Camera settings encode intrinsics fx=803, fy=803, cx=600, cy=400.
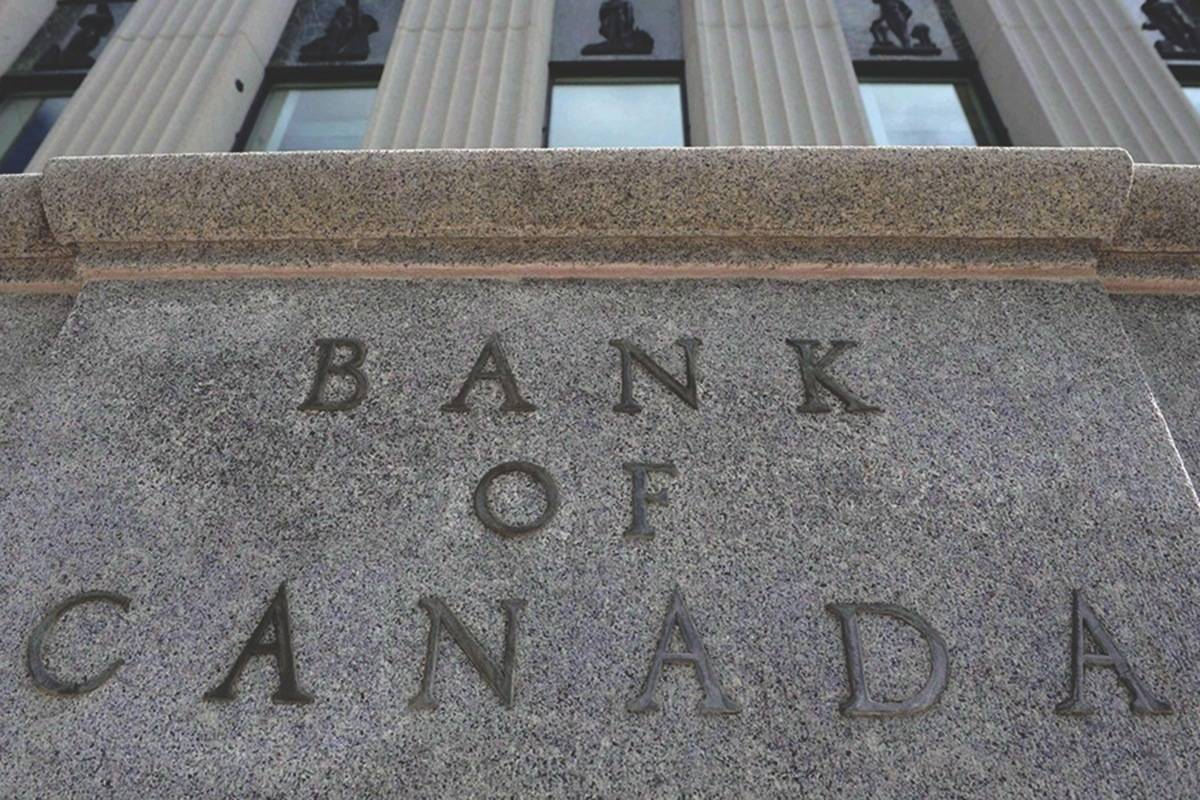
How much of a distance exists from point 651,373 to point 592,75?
14.6 ft

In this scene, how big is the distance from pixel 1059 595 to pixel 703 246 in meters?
2.00

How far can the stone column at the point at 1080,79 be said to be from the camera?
5500mm

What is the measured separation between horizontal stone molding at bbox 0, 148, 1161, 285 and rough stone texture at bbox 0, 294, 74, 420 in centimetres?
34

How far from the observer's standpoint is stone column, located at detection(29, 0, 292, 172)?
5.77m

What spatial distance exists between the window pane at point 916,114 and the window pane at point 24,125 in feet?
22.5

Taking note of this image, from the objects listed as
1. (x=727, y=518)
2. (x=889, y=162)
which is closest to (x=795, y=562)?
(x=727, y=518)

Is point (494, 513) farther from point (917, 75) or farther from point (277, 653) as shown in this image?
point (917, 75)

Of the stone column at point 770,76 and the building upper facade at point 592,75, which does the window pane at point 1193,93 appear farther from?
the stone column at point 770,76

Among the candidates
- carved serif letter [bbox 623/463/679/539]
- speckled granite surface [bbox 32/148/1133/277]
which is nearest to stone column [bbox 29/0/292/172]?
speckled granite surface [bbox 32/148/1133/277]

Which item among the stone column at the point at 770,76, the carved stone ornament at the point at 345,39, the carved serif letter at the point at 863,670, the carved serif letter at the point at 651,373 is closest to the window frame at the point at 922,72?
the stone column at the point at 770,76

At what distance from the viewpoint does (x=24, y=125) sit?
22.6 ft

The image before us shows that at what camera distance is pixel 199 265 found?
377cm

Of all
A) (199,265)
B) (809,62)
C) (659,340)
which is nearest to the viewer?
(659,340)

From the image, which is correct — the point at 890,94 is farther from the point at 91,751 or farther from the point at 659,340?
the point at 91,751
